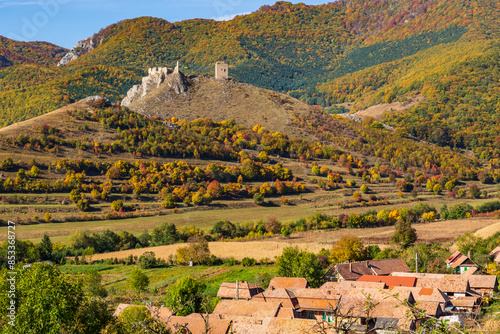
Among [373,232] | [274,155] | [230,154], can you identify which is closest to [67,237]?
[373,232]

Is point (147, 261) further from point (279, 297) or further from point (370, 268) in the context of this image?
point (370, 268)

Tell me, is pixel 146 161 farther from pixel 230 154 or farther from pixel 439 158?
pixel 439 158

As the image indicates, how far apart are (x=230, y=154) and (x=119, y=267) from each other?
5827 centimetres

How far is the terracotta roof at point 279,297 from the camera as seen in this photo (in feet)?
118

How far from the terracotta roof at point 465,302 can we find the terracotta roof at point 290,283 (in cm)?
1033

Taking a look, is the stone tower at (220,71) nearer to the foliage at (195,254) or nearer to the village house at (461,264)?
the foliage at (195,254)

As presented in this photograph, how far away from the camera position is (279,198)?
91.9 metres

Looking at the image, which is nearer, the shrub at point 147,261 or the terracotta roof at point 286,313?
the terracotta roof at point 286,313

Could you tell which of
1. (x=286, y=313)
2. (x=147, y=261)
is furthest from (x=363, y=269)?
(x=147, y=261)

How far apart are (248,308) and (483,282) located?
18.4m

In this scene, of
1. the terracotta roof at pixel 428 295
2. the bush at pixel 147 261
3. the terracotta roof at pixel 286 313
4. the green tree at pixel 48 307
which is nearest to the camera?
the green tree at pixel 48 307

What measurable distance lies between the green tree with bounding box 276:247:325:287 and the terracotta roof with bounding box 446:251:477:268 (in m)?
12.4

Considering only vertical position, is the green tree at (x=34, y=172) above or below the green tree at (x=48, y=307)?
above

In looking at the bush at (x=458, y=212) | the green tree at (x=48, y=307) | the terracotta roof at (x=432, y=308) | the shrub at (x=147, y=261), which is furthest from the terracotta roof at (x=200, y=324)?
the bush at (x=458, y=212)
